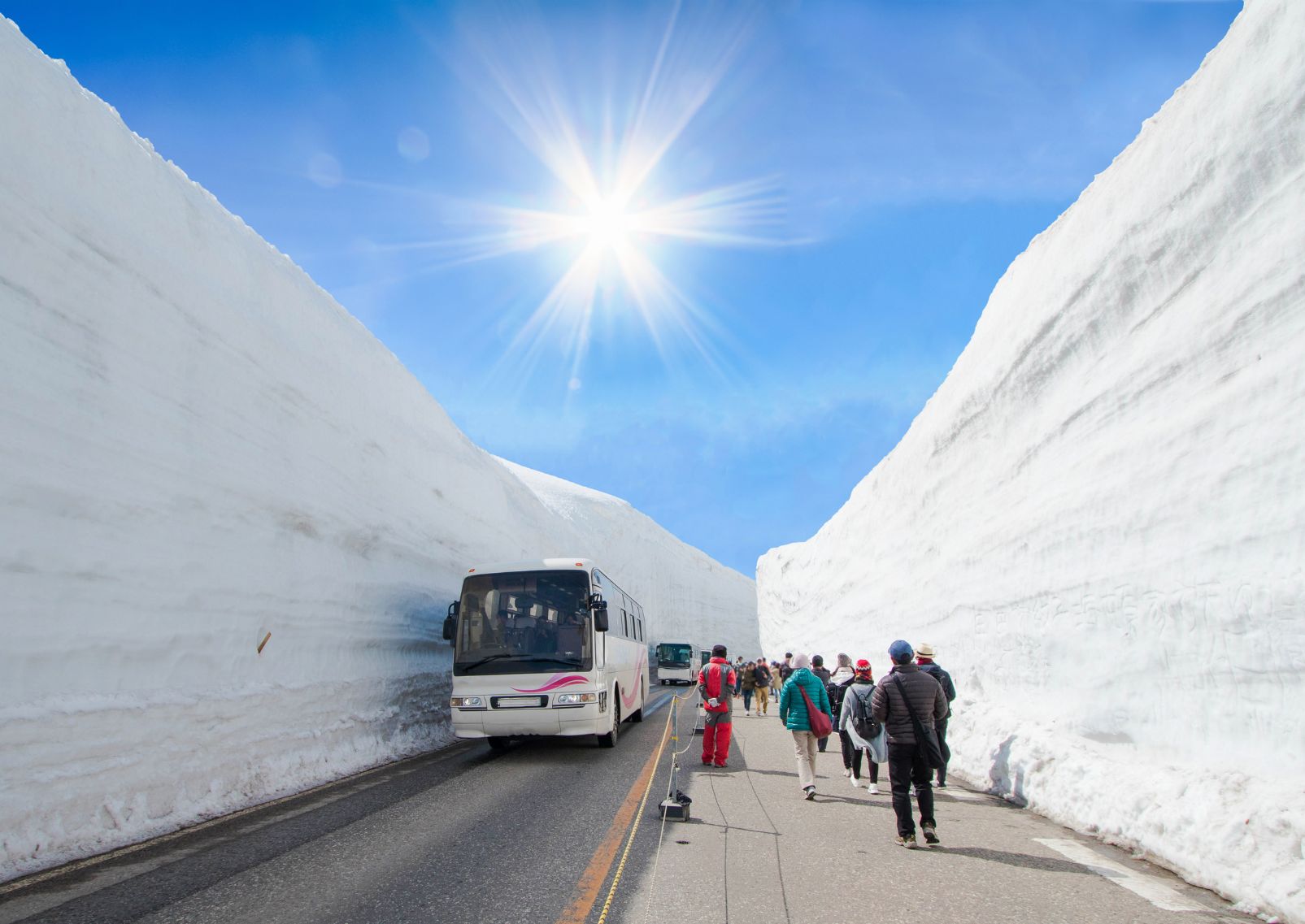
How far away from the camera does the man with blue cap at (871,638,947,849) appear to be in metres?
5.48

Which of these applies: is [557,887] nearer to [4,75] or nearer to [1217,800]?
[1217,800]

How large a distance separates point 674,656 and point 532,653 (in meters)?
29.4

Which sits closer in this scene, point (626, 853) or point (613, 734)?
point (626, 853)

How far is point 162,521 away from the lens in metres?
7.63

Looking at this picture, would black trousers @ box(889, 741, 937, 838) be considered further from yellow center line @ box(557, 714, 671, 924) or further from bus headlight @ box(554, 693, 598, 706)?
bus headlight @ box(554, 693, 598, 706)

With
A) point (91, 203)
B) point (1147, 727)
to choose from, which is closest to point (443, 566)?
point (91, 203)

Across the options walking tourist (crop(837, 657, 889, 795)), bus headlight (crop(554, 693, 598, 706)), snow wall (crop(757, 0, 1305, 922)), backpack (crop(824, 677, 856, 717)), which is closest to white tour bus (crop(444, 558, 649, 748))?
bus headlight (crop(554, 693, 598, 706))

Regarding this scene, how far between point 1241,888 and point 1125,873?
2.34 feet

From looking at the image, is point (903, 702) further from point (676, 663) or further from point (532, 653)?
point (676, 663)

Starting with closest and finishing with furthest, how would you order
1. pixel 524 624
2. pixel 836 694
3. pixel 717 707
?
pixel 717 707 → pixel 524 624 → pixel 836 694

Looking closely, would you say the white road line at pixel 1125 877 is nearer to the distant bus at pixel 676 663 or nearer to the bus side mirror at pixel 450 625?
the bus side mirror at pixel 450 625

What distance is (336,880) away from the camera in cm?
455

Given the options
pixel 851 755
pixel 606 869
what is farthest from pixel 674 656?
pixel 606 869

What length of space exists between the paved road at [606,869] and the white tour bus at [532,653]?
232 centimetres
